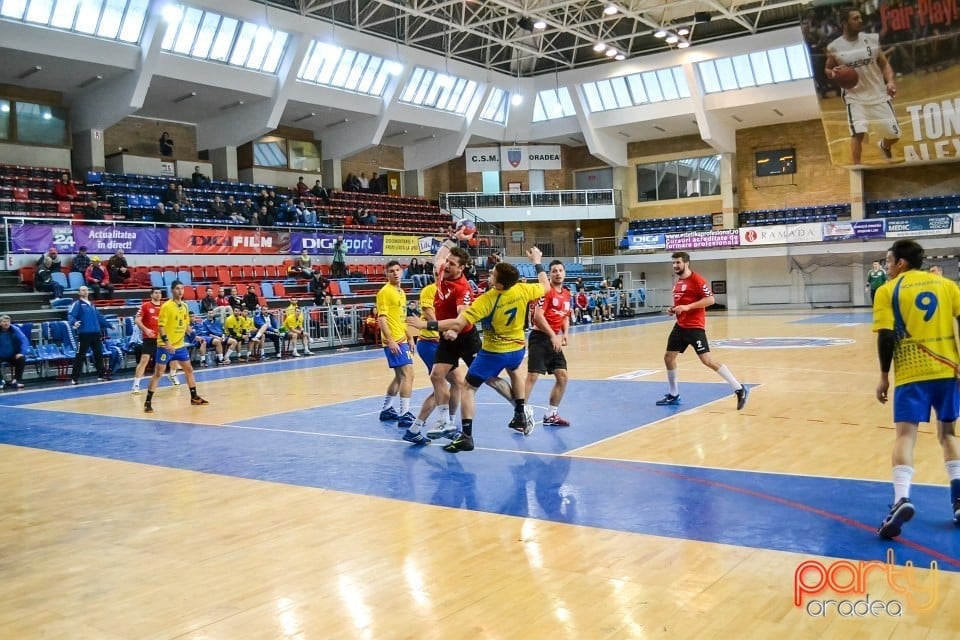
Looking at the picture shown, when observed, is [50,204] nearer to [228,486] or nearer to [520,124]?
[228,486]

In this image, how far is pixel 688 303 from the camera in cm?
1032

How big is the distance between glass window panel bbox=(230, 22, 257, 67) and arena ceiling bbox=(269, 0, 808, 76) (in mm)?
2173

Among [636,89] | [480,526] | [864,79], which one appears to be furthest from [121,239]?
[636,89]

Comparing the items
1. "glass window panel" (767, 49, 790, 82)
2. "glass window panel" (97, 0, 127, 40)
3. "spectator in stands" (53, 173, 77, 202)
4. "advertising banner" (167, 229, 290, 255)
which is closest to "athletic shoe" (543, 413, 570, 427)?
"advertising banner" (167, 229, 290, 255)

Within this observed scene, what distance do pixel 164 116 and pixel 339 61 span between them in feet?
23.8

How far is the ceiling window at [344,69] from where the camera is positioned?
1238 inches

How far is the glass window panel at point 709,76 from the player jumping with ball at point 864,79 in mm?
9513

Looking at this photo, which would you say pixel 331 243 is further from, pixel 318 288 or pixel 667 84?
pixel 667 84

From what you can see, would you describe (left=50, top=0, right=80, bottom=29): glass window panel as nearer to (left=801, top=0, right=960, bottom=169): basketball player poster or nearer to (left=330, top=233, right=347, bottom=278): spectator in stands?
(left=330, top=233, right=347, bottom=278): spectator in stands

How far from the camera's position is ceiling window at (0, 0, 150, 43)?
76.5ft

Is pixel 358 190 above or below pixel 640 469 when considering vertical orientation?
above

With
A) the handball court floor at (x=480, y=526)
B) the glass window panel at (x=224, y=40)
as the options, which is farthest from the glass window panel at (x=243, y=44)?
the handball court floor at (x=480, y=526)

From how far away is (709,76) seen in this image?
37.4 m

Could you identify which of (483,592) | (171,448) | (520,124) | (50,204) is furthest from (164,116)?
(483,592)
